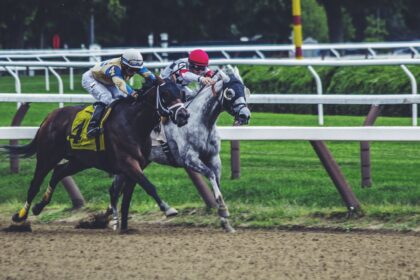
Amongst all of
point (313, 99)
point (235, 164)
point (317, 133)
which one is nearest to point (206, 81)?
point (317, 133)

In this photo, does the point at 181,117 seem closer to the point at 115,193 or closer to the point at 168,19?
the point at 115,193

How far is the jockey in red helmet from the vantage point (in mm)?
10722

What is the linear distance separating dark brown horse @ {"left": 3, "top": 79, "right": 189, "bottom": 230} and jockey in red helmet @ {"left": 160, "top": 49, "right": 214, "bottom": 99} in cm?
50

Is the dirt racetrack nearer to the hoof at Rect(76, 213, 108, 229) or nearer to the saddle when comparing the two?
the hoof at Rect(76, 213, 108, 229)

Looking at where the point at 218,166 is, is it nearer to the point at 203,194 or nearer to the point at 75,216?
the point at 203,194

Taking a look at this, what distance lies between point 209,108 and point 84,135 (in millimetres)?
977

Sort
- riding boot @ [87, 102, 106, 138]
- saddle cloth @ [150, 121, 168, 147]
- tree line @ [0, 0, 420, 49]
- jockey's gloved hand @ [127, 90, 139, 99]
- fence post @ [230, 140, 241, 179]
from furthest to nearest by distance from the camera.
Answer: tree line @ [0, 0, 420, 49] < fence post @ [230, 140, 241, 179] < saddle cloth @ [150, 121, 168, 147] < riding boot @ [87, 102, 106, 138] < jockey's gloved hand @ [127, 90, 139, 99]

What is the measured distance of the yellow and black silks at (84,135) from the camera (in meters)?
10.5

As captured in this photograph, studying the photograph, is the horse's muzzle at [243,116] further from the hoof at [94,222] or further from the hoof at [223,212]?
the hoof at [94,222]

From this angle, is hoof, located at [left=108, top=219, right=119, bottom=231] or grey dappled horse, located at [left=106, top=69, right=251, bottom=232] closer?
grey dappled horse, located at [left=106, top=69, right=251, bottom=232]

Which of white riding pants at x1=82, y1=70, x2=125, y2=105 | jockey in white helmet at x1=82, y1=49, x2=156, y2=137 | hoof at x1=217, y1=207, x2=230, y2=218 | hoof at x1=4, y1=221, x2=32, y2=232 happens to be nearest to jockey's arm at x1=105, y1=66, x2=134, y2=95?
jockey in white helmet at x1=82, y1=49, x2=156, y2=137

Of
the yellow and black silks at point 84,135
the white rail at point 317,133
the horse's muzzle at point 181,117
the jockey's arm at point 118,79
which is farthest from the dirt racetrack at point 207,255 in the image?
the jockey's arm at point 118,79

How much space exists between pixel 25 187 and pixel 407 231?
158 inches

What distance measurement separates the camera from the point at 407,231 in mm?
10078
